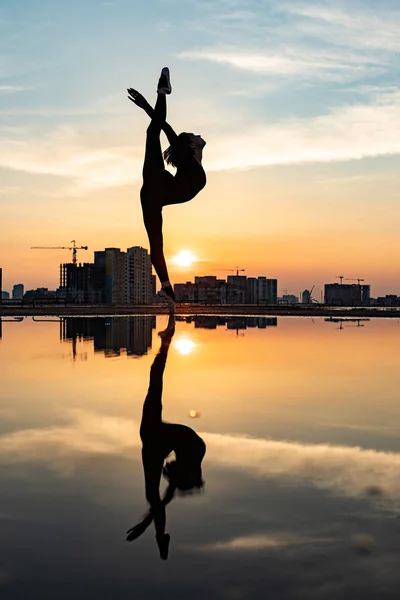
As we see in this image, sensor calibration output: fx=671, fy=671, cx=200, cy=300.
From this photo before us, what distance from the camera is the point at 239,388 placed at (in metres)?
12.0

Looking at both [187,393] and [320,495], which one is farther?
[187,393]

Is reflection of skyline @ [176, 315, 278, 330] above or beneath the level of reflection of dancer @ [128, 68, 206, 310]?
beneath

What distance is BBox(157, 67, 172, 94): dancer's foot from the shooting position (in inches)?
958

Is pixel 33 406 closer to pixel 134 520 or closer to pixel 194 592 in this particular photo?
pixel 134 520

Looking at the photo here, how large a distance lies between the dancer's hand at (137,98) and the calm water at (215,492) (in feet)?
45.8

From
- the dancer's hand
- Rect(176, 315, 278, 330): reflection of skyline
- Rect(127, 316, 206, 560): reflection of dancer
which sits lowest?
Rect(127, 316, 206, 560): reflection of dancer

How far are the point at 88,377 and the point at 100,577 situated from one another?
935 centimetres

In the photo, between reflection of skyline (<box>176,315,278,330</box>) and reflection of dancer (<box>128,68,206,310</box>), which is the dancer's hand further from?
reflection of skyline (<box>176,315,278,330</box>)

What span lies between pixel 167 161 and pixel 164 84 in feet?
9.29

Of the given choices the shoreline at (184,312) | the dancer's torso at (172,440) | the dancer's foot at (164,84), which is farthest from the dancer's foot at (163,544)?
the shoreline at (184,312)

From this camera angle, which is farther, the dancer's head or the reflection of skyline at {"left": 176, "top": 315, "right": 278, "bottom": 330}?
the reflection of skyline at {"left": 176, "top": 315, "right": 278, "bottom": 330}

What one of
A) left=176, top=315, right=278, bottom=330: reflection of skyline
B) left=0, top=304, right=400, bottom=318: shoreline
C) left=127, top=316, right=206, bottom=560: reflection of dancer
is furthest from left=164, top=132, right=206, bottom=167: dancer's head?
left=0, top=304, right=400, bottom=318: shoreline

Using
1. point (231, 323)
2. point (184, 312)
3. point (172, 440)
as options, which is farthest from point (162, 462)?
point (184, 312)


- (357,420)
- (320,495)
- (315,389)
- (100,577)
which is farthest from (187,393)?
(100,577)
